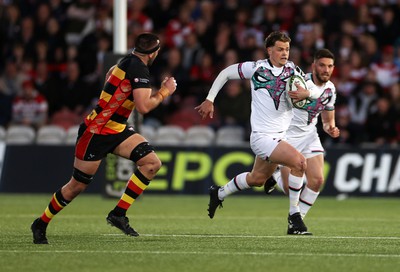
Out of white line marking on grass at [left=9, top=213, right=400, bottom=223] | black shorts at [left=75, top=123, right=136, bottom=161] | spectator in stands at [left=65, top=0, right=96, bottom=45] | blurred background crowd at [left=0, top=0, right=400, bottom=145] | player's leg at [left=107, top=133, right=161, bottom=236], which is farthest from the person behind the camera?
spectator in stands at [left=65, top=0, right=96, bottom=45]

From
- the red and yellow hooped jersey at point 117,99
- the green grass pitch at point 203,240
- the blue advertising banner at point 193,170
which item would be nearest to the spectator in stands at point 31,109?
the blue advertising banner at point 193,170

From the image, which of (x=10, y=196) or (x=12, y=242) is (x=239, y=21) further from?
(x=12, y=242)

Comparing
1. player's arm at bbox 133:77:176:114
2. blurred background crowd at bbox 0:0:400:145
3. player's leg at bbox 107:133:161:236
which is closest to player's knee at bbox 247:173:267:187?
player's leg at bbox 107:133:161:236

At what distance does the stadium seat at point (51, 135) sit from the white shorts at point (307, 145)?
899 centimetres

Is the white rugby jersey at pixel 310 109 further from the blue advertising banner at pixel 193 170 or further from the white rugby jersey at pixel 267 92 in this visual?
the blue advertising banner at pixel 193 170

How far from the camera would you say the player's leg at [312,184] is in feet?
41.0

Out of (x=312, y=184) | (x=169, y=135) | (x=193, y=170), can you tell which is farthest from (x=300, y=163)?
(x=169, y=135)

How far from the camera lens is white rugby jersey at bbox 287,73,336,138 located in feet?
40.7

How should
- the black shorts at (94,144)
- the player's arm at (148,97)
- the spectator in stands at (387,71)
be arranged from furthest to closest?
the spectator in stands at (387,71)
the black shorts at (94,144)
the player's arm at (148,97)

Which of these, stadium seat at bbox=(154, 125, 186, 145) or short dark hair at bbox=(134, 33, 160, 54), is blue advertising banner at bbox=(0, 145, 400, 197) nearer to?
stadium seat at bbox=(154, 125, 186, 145)

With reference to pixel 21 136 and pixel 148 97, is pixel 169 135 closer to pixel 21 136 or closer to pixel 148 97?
pixel 21 136

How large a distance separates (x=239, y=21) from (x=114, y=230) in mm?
11206

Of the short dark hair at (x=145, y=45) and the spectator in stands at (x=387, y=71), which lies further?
the spectator in stands at (x=387, y=71)

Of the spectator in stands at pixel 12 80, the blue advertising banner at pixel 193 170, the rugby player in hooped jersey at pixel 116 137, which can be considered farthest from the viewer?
the spectator in stands at pixel 12 80
